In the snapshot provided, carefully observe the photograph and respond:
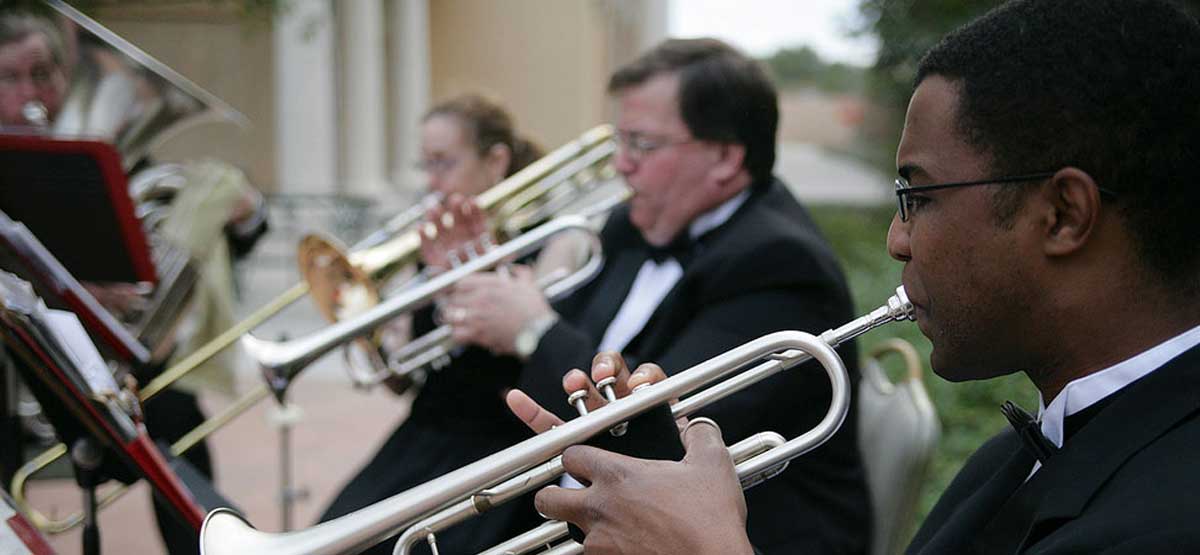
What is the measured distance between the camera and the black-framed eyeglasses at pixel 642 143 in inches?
106

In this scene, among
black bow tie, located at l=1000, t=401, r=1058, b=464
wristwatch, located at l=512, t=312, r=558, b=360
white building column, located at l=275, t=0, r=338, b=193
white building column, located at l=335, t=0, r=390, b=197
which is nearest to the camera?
black bow tie, located at l=1000, t=401, r=1058, b=464

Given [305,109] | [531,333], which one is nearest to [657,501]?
[531,333]

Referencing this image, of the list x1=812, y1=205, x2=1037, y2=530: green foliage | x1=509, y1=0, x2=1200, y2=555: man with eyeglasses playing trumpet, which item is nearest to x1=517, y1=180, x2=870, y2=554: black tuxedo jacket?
x1=812, y1=205, x2=1037, y2=530: green foliage

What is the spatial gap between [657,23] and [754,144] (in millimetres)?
16765

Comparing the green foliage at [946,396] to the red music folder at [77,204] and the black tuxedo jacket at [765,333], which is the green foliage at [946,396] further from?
the red music folder at [77,204]

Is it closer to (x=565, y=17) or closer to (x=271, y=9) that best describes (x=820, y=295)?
(x=271, y=9)

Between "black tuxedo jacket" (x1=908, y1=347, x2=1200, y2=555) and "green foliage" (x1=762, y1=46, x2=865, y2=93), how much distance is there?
71.6 feet

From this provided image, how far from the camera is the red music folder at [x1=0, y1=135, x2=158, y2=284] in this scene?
103 inches

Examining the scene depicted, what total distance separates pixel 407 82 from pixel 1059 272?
45.8ft

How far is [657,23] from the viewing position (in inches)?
744

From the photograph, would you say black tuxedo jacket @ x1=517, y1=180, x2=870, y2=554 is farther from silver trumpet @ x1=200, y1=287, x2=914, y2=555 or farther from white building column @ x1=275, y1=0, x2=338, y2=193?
white building column @ x1=275, y1=0, x2=338, y2=193

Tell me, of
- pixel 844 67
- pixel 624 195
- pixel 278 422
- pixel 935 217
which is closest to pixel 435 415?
pixel 624 195

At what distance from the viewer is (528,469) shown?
151 centimetres

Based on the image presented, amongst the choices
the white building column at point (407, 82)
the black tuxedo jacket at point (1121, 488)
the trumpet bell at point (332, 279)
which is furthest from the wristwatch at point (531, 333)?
the white building column at point (407, 82)
